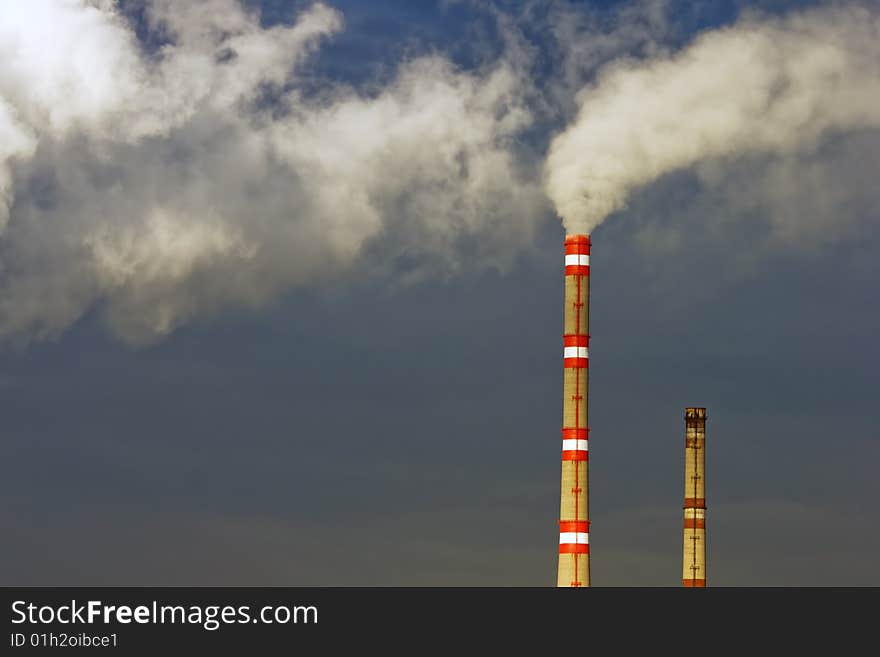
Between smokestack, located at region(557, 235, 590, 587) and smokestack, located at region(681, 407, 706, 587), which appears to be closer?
smokestack, located at region(557, 235, 590, 587)

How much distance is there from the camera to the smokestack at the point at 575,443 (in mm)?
72750

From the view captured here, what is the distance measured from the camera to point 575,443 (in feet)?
240

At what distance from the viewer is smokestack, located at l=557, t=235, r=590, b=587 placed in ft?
239
